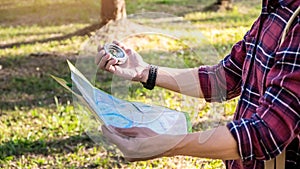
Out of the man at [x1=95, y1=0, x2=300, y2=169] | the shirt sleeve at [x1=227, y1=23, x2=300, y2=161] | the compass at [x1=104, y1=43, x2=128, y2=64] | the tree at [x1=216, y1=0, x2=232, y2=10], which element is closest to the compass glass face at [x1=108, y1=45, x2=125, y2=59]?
the compass at [x1=104, y1=43, x2=128, y2=64]

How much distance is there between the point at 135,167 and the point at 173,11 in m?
5.77

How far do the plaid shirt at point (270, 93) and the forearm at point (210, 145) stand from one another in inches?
0.8

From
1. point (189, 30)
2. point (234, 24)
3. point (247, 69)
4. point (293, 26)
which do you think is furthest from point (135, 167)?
point (234, 24)

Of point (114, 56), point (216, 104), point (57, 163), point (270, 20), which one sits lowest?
point (57, 163)

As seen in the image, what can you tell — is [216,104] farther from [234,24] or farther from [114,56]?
[234,24]

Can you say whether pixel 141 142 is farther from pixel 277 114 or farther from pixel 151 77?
pixel 151 77

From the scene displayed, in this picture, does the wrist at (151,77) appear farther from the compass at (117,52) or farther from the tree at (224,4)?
the tree at (224,4)

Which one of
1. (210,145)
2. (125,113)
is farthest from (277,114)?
(125,113)

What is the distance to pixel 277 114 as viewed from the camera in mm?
1358

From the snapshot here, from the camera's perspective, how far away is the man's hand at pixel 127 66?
191 centimetres

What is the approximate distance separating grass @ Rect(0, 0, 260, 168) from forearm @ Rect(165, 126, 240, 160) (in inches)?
19.7

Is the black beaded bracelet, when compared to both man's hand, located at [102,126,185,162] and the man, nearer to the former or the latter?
the man

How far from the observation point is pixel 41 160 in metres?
3.84

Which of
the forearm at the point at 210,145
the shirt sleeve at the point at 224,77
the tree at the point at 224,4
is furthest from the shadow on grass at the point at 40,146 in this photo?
the tree at the point at 224,4
